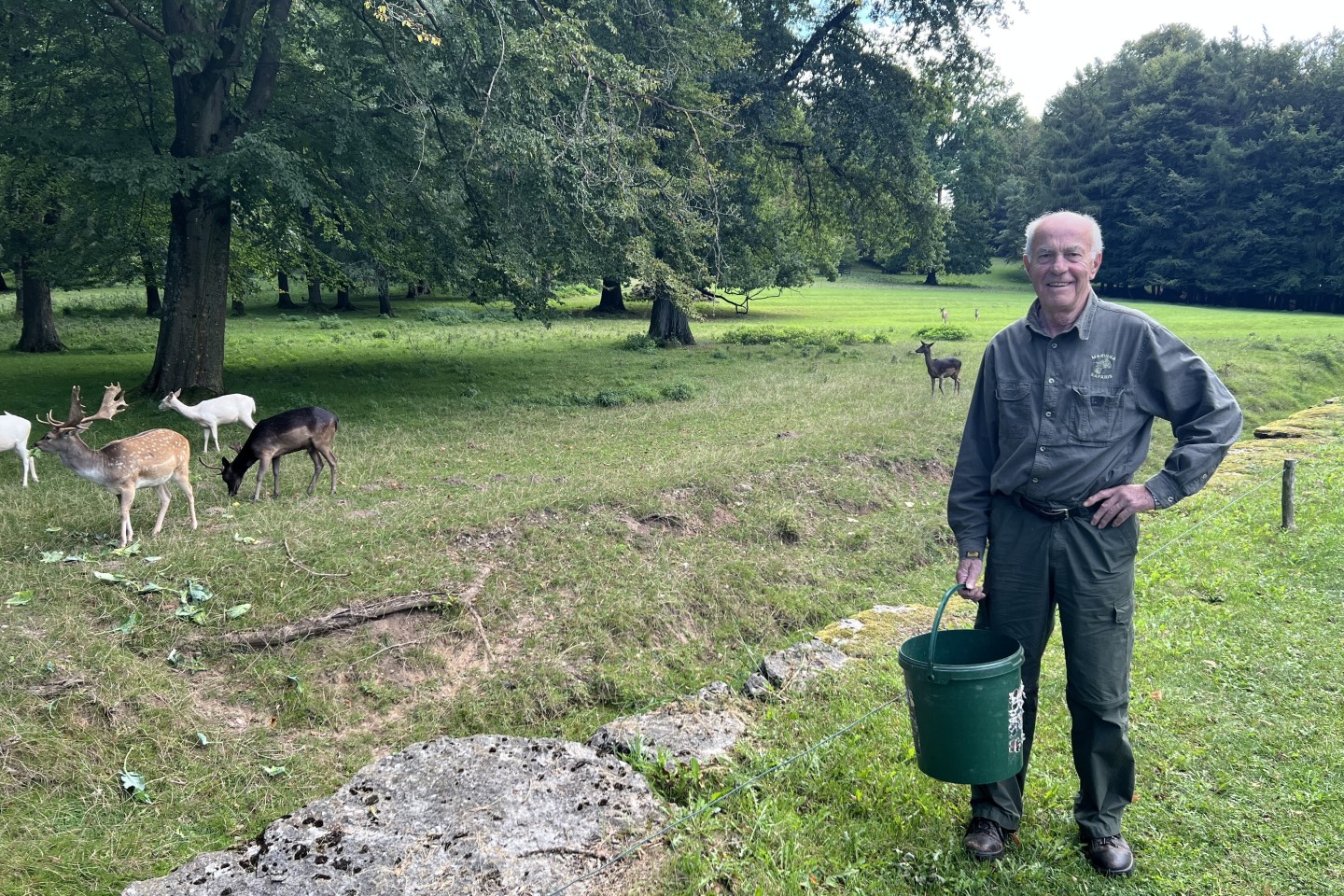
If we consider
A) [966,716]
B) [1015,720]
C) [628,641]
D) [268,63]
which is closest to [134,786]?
[628,641]

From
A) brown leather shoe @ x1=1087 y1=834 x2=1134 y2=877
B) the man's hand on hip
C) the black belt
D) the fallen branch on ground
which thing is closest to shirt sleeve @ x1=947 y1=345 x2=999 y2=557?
the black belt

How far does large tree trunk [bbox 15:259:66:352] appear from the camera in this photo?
20719mm

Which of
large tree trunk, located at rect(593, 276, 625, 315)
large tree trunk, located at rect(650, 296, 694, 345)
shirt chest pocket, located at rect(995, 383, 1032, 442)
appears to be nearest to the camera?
shirt chest pocket, located at rect(995, 383, 1032, 442)

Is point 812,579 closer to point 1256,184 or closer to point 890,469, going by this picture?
point 890,469

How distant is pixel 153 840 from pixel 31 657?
1.69 m

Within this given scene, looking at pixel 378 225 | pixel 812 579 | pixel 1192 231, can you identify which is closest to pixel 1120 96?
pixel 1192 231

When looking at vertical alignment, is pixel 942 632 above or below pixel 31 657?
above

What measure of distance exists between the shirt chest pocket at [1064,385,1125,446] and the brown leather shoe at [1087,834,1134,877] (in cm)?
169

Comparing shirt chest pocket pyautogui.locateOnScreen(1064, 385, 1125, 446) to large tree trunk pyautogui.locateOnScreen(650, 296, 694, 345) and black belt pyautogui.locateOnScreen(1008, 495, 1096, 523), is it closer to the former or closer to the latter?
black belt pyautogui.locateOnScreen(1008, 495, 1096, 523)

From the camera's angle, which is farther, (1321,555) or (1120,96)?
(1120,96)

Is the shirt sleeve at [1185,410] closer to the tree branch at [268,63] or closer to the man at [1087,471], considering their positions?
the man at [1087,471]

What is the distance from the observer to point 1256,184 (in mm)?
54375

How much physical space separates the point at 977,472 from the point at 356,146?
41.5 ft

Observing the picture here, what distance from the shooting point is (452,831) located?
12.9 ft
